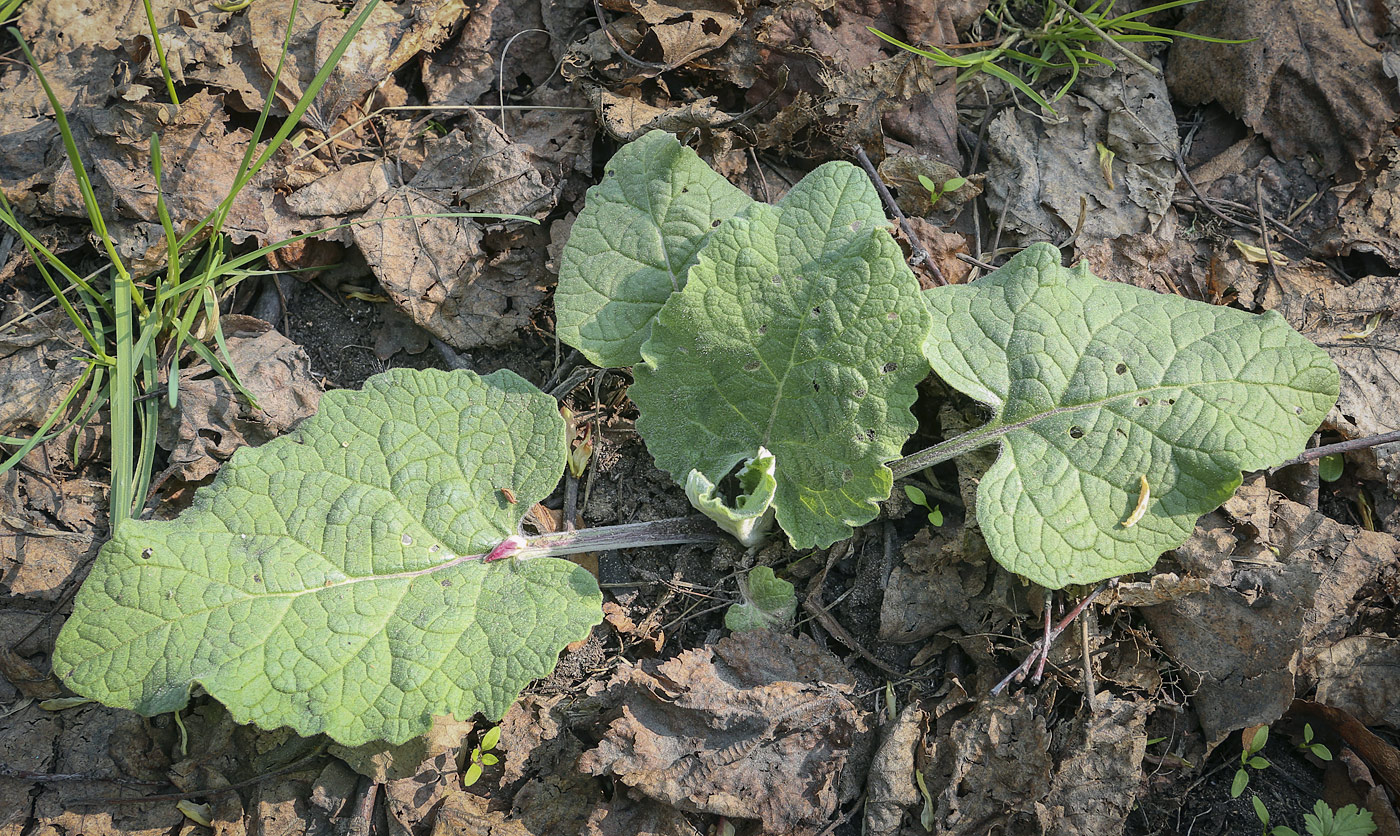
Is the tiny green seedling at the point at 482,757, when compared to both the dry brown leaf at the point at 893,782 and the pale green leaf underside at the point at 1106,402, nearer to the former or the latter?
the dry brown leaf at the point at 893,782

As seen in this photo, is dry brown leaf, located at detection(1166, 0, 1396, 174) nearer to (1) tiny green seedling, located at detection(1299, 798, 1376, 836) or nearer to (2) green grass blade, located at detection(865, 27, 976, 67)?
(2) green grass blade, located at detection(865, 27, 976, 67)

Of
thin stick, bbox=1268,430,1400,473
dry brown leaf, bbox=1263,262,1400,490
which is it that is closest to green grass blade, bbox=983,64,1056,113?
dry brown leaf, bbox=1263,262,1400,490

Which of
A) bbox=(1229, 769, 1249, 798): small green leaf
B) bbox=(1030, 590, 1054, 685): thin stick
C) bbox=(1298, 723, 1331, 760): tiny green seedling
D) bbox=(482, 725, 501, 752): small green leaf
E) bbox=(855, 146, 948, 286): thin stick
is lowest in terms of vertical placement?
bbox=(1229, 769, 1249, 798): small green leaf

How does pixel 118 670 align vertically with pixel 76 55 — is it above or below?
below

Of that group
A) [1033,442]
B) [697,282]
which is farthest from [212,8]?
[1033,442]

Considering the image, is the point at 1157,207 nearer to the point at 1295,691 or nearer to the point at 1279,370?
the point at 1279,370
